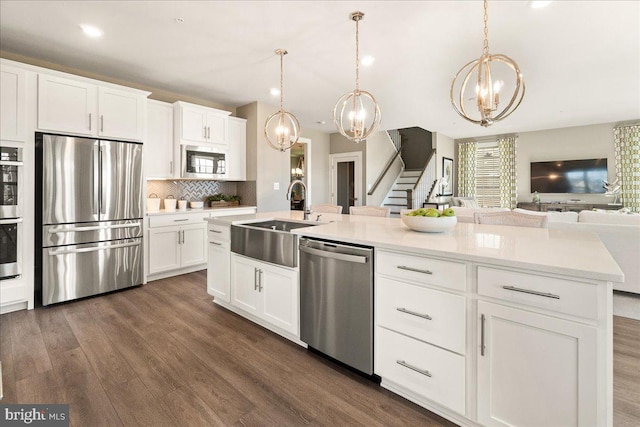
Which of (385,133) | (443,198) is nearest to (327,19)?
(385,133)

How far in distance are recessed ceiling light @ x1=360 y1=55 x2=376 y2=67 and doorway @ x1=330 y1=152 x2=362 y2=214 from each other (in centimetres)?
391

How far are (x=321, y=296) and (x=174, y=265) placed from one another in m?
2.92

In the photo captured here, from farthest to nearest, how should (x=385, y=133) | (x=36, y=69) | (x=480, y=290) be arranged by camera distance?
1. (x=385, y=133)
2. (x=36, y=69)
3. (x=480, y=290)

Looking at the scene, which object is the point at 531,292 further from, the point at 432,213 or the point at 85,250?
the point at 85,250

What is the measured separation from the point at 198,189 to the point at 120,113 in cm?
178

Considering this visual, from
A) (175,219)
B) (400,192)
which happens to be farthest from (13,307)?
(400,192)

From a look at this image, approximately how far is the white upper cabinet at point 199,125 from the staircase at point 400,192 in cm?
496

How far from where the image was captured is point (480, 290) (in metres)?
1.46

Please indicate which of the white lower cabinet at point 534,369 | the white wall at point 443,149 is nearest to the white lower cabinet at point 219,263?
the white lower cabinet at point 534,369

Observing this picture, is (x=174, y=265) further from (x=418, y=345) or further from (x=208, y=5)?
(x=418, y=345)

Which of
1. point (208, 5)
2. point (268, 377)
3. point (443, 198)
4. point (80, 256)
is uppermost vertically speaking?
point (208, 5)

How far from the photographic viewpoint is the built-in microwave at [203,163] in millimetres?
4523

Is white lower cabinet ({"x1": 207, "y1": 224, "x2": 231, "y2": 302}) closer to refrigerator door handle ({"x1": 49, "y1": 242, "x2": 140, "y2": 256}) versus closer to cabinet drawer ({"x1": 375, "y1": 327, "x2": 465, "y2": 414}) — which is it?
refrigerator door handle ({"x1": 49, "y1": 242, "x2": 140, "y2": 256})

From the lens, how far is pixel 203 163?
4719 mm
